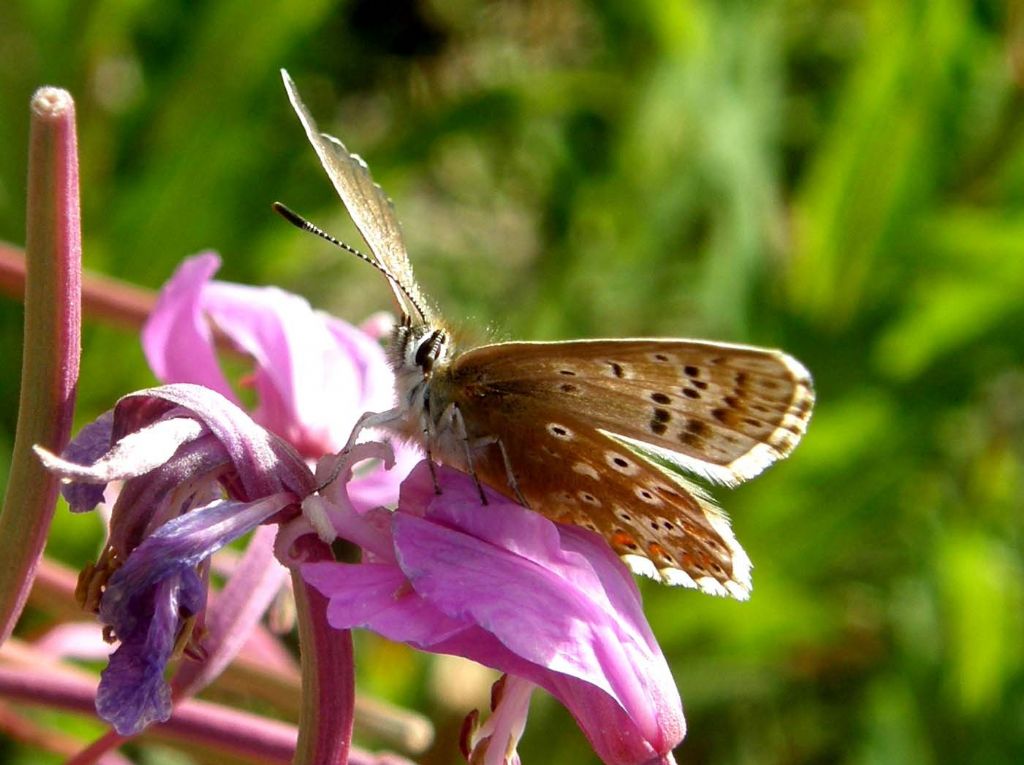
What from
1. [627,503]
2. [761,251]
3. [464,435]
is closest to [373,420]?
[464,435]

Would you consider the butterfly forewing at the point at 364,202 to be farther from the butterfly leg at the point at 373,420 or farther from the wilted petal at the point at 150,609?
the wilted petal at the point at 150,609

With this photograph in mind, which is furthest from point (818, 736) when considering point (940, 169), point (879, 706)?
point (940, 169)

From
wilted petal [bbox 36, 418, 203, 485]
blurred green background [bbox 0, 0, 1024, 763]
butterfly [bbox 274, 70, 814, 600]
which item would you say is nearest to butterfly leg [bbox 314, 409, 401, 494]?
butterfly [bbox 274, 70, 814, 600]

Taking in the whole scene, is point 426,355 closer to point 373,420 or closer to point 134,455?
point 373,420

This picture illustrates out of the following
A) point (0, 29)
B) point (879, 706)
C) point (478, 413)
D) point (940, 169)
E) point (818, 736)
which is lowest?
point (818, 736)

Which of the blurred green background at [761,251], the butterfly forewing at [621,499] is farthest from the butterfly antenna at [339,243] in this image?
the blurred green background at [761,251]

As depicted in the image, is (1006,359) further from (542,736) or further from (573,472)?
(573,472)

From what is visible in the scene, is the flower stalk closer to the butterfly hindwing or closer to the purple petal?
the purple petal

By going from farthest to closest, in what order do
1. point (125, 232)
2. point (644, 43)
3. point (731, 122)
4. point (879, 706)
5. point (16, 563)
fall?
1. point (644, 43)
2. point (731, 122)
3. point (879, 706)
4. point (125, 232)
5. point (16, 563)
